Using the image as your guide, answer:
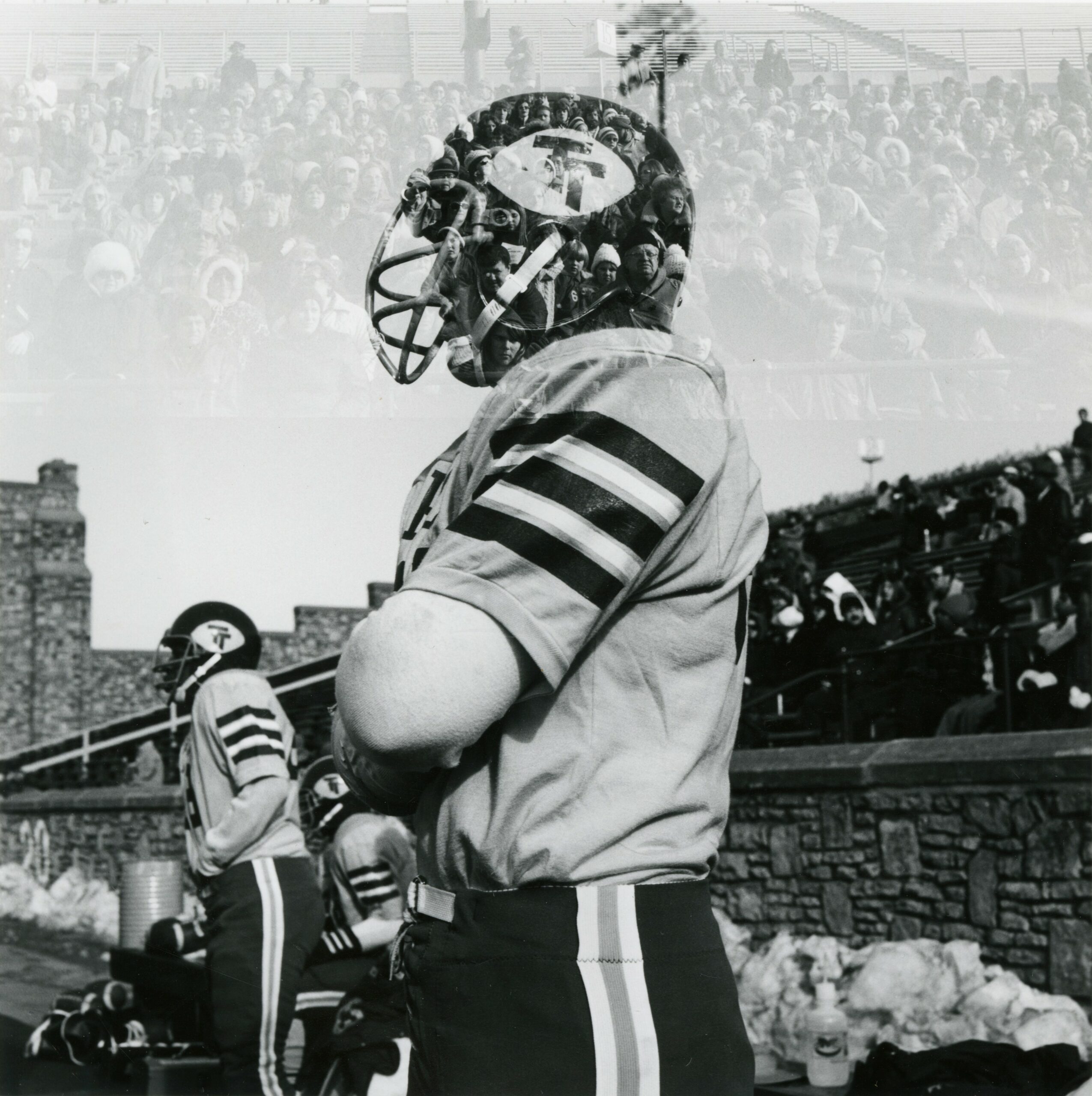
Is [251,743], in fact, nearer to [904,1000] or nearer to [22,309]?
[22,309]

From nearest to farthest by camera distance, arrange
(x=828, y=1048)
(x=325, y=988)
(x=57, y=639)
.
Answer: (x=325, y=988), (x=828, y=1048), (x=57, y=639)

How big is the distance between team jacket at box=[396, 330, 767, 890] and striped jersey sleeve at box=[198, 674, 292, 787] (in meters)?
2.74

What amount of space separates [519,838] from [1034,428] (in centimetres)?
296

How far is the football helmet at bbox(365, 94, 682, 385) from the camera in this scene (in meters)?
1.35

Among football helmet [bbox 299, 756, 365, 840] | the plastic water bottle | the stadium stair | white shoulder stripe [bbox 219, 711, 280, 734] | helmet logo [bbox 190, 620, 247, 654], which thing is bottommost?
the plastic water bottle

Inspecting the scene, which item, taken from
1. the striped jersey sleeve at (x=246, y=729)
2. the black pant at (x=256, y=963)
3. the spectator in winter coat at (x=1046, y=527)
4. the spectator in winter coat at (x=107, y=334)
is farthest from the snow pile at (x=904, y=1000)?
the spectator in winter coat at (x=107, y=334)

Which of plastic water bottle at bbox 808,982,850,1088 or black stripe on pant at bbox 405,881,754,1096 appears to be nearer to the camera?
black stripe on pant at bbox 405,881,754,1096

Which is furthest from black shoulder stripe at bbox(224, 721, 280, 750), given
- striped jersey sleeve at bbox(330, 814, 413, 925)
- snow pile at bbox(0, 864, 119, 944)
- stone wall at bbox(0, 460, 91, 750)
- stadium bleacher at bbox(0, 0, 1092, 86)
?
stone wall at bbox(0, 460, 91, 750)

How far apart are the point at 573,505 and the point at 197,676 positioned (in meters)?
3.29

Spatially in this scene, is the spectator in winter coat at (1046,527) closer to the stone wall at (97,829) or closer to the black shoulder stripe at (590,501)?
the stone wall at (97,829)

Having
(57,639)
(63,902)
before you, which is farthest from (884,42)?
(57,639)

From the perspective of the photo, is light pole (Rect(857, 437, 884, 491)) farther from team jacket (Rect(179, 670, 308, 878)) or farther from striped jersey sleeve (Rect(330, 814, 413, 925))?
striped jersey sleeve (Rect(330, 814, 413, 925))

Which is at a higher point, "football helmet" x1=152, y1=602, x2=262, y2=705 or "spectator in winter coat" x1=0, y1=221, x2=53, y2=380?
"spectator in winter coat" x1=0, y1=221, x2=53, y2=380

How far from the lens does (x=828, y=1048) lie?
566 centimetres
